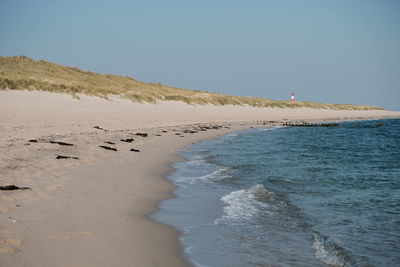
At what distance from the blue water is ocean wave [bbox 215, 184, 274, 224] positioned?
18 millimetres

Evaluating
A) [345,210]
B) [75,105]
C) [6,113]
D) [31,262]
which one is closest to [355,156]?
[345,210]

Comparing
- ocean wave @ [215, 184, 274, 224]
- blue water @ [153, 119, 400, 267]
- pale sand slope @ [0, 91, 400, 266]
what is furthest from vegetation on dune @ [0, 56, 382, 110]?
ocean wave @ [215, 184, 274, 224]

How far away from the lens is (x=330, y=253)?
5.38 metres

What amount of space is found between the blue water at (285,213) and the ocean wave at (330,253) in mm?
12

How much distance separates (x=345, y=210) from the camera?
7.77 m

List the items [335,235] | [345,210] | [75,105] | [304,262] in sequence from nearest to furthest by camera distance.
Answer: [304,262], [335,235], [345,210], [75,105]

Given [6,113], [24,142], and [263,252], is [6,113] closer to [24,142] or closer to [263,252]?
[24,142]

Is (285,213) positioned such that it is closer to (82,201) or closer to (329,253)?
(329,253)

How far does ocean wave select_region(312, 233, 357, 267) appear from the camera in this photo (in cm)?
507

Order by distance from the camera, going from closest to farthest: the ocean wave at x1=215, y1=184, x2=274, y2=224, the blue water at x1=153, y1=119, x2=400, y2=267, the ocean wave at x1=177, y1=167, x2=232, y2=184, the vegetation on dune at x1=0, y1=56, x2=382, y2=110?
the blue water at x1=153, y1=119, x2=400, y2=267
the ocean wave at x1=215, y1=184, x2=274, y2=224
the ocean wave at x1=177, y1=167, x2=232, y2=184
the vegetation on dune at x1=0, y1=56, x2=382, y2=110

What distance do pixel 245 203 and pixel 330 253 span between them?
308cm

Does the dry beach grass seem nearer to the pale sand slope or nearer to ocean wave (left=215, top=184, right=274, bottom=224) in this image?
the pale sand slope

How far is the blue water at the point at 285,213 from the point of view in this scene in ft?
17.4

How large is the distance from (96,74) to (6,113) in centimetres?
4784
